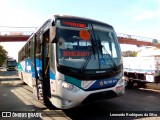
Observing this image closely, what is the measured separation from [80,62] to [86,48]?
598 millimetres

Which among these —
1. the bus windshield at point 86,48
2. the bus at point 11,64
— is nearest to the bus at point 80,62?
the bus windshield at point 86,48

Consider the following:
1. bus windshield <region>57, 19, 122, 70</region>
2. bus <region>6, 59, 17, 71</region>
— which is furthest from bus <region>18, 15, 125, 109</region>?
bus <region>6, 59, 17, 71</region>

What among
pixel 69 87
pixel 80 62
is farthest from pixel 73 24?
pixel 69 87

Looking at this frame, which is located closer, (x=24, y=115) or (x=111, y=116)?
(x=111, y=116)

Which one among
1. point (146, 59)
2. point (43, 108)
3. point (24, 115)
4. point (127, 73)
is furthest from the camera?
point (127, 73)

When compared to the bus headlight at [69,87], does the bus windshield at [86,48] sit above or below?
above

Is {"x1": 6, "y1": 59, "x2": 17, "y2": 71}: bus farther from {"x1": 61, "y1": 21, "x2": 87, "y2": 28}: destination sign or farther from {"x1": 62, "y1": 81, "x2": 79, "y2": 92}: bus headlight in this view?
{"x1": 62, "y1": 81, "x2": 79, "y2": 92}: bus headlight

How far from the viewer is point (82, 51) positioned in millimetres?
7121

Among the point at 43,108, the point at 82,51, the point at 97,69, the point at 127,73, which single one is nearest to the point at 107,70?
the point at 97,69

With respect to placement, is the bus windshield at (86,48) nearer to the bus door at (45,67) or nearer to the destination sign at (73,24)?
the destination sign at (73,24)

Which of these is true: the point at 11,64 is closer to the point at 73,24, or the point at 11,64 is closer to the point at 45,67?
the point at 45,67

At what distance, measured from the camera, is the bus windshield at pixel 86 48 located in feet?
22.6

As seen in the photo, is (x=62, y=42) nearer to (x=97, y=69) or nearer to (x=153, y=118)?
(x=97, y=69)

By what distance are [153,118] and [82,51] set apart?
3.04 metres
